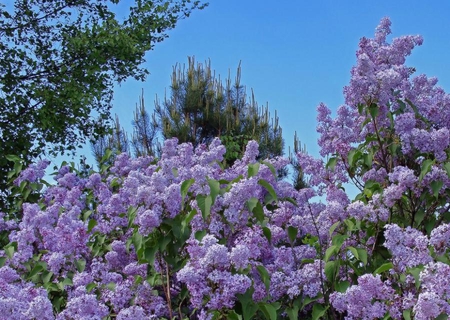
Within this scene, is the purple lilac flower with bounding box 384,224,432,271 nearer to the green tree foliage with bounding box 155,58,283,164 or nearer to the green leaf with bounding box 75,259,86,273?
the green leaf with bounding box 75,259,86,273

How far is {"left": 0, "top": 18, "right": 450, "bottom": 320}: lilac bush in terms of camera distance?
2.52 m

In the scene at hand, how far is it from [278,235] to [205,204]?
0.57m

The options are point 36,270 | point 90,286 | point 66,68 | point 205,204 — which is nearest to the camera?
point 205,204

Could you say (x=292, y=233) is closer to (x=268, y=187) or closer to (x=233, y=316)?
(x=268, y=187)

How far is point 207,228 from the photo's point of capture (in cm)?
288

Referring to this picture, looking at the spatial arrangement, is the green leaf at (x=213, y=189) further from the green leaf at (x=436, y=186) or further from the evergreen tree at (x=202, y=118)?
the evergreen tree at (x=202, y=118)

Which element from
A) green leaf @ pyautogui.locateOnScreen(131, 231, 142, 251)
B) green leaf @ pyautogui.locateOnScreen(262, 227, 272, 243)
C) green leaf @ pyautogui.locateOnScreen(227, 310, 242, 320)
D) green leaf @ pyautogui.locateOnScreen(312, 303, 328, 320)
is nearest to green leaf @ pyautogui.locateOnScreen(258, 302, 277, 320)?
green leaf @ pyautogui.locateOnScreen(227, 310, 242, 320)

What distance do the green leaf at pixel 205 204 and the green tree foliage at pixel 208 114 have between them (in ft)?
45.8

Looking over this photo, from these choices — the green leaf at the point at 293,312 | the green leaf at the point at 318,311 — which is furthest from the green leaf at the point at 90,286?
the green leaf at the point at 318,311

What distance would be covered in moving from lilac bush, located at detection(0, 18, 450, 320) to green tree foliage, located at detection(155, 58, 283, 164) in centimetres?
1275

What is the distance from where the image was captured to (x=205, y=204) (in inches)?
107

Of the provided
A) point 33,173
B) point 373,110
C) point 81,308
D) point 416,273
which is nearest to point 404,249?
point 416,273

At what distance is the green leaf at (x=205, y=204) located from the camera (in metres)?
2.68

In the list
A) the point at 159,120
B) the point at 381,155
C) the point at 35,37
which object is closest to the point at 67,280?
the point at 381,155
